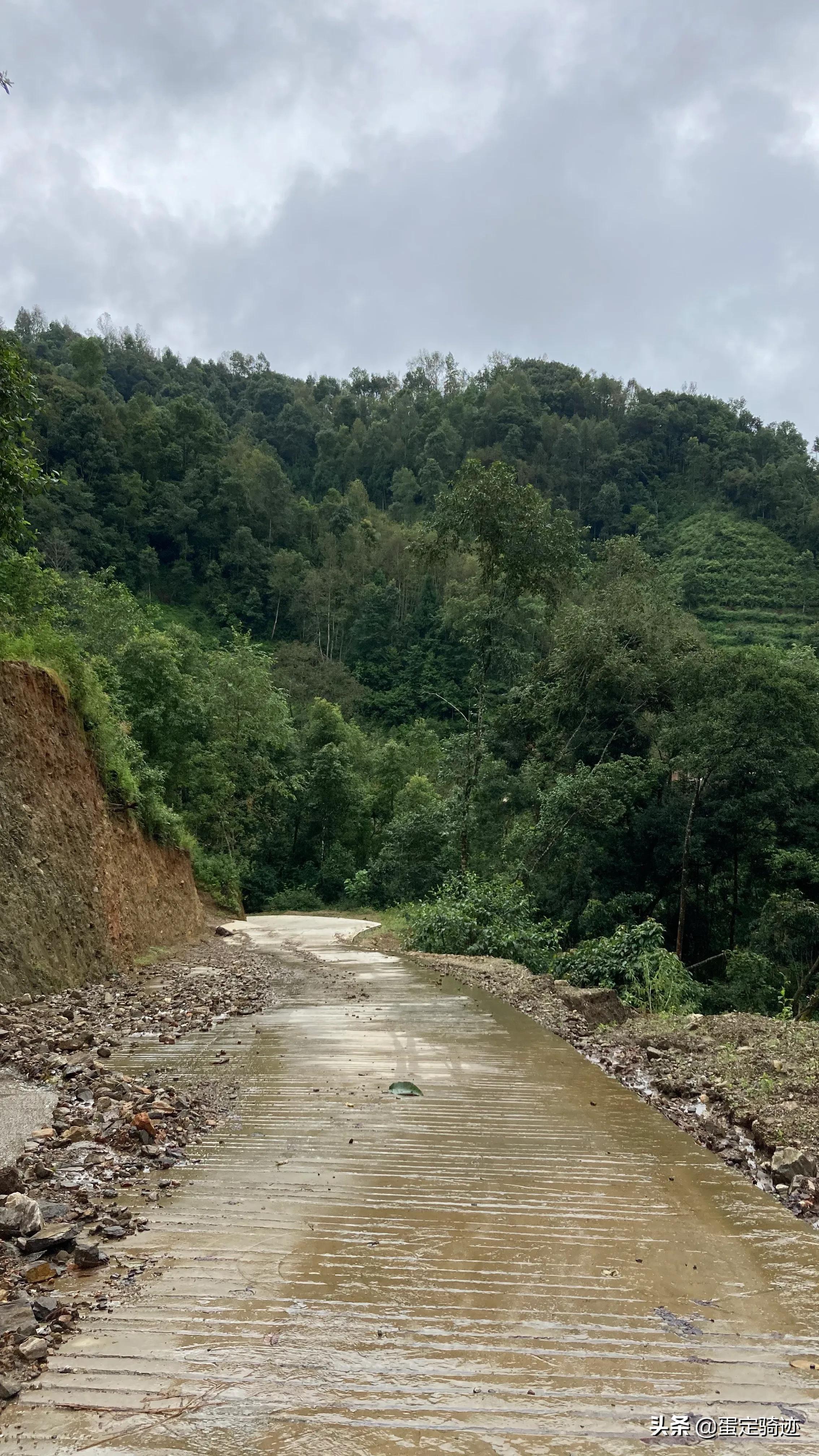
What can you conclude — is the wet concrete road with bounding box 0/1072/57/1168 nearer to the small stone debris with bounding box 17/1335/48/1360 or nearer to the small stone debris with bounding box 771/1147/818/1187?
the small stone debris with bounding box 17/1335/48/1360

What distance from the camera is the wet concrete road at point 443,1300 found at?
2438 millimetres

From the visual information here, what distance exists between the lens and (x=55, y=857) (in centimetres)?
1109

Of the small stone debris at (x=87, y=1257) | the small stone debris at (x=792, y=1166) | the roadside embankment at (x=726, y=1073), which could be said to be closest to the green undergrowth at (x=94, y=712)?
the roadside embankment at (x=726, y=1073)

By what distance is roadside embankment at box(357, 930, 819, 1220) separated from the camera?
495cm

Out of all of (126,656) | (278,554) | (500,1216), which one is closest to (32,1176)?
(500,1216)

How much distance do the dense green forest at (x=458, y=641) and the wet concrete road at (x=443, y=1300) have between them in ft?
27.5

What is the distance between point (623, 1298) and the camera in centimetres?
322

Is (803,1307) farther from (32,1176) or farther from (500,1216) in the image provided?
(32,1176)

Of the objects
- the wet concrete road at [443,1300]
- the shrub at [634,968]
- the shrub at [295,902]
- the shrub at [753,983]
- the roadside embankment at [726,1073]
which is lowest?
the shrub at [295,902]

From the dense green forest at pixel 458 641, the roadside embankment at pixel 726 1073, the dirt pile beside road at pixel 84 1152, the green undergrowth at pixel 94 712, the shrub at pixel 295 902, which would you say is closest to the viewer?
the dirt pile beside road at pixel 84 1152

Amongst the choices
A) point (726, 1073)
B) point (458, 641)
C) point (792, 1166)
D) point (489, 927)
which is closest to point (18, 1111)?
point (792, 1166)

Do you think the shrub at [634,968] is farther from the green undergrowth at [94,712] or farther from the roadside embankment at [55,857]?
the green undergrowth at [94,712]

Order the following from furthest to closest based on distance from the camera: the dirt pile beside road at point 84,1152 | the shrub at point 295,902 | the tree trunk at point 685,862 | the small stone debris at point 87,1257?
the shrub at point 295,902 < the tree trunk at point 685,862 < the small stone debris at point 87,1257 < the dirt pile beside road at point 84,1152

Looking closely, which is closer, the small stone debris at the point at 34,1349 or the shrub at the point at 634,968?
the small stone debris at the point at 34,1349
